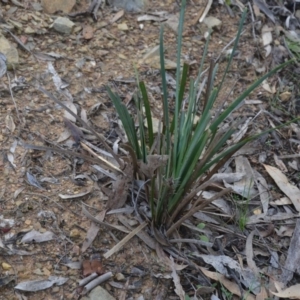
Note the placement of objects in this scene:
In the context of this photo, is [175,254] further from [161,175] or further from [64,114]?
[64,114]

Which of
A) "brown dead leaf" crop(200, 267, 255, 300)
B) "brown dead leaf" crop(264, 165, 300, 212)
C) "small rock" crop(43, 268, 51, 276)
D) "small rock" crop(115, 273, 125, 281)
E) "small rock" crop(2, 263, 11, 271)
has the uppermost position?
"brown dead leaf" crop(264, 165, 300, 212)

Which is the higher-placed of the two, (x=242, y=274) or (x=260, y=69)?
(x=260, y=69)

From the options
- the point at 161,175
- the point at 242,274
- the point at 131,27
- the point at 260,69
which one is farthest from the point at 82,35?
the point at 242,274

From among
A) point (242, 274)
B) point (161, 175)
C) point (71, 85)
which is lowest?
point (242, 274)

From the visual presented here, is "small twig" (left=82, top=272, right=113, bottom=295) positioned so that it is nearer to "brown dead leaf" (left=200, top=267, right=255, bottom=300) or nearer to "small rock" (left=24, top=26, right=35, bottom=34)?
"brown dead leaf" (left=200, top=267, right=255, bottom=300)

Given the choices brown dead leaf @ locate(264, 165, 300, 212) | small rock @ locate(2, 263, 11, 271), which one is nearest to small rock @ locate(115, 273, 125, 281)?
small rock @ locate(2, 263, 11, 271)

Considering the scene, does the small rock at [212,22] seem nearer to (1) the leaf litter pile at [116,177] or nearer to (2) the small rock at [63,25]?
(1) the leaf litter pile at [116,177]
